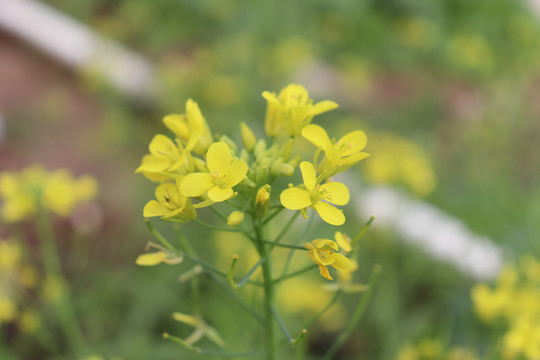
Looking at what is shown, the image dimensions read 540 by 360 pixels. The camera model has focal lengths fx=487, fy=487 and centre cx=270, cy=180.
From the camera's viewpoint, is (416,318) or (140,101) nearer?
(416,318)

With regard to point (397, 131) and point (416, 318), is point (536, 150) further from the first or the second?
point (416, 318)

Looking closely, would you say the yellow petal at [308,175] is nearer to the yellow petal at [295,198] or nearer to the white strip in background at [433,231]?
the yellow petal at [295,198]

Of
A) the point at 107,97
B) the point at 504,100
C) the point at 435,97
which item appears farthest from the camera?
the point at 435,97

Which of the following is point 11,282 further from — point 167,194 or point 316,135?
point 316,135

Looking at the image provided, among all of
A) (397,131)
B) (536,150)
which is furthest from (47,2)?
(536,150)

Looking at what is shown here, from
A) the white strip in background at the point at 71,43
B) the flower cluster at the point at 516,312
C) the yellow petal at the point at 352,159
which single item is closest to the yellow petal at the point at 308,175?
the yellow petal at the point at 352,159

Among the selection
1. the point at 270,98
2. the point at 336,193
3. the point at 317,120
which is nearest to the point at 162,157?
the point at 270,98

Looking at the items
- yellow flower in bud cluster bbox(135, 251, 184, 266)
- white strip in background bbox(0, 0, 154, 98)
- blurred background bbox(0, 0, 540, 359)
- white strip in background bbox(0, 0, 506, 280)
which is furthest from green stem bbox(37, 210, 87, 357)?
white strip in background bbox(0, 0, 154, 98)
